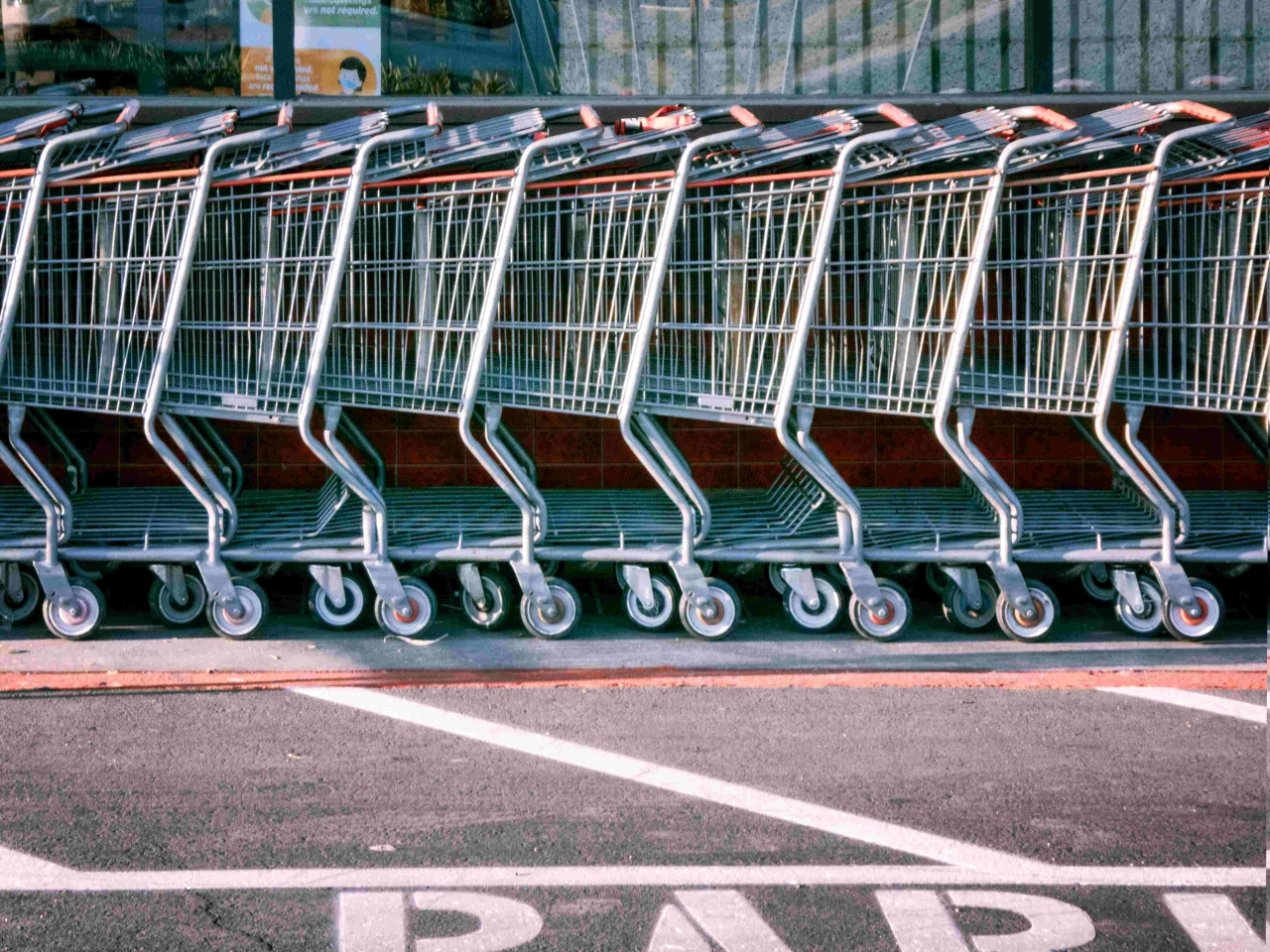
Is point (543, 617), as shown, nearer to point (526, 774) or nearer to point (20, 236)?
point (526, 774)

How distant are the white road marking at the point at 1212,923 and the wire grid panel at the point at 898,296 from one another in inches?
114

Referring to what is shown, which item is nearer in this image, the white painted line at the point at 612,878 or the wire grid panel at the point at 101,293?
the white painted line at the point at 612,878

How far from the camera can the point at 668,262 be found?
604 cm

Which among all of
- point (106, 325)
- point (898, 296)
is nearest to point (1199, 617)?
point (898, 296)

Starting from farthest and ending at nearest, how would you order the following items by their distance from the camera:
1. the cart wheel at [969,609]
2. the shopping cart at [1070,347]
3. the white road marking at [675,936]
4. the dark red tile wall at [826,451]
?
1. the dark red tile wall at [826,451]
2. the cart wheel at [969,609]
3. the shopping cart at [1070,347]
4. the white road marking at [675,936]

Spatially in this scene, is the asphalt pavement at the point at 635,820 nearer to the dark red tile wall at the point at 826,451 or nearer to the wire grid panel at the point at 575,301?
the wire grid panel at the point at 575,301

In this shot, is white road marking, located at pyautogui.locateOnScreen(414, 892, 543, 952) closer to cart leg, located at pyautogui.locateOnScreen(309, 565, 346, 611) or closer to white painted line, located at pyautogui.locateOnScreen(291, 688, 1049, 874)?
white painted line, located at pyautogui.locateOnScreen(291, 688, 1049, 874)

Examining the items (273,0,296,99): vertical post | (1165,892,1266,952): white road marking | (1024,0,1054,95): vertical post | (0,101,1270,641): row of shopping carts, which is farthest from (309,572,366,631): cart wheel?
(1024,0,1054,95): vertical post

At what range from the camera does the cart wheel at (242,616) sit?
608 centimetres

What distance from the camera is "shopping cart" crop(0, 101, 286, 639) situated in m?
5.89

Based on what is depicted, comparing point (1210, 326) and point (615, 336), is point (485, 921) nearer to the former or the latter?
point (615, 336)

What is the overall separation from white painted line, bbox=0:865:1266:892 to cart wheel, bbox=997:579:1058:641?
2471 mm

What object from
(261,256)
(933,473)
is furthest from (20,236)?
(933,473)

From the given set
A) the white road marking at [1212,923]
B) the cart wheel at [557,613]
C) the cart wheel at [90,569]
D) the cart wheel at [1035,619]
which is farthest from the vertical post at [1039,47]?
the cart wheel at [90,569]
